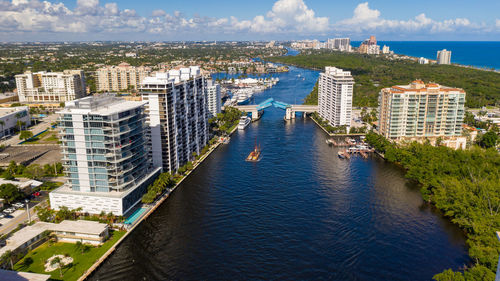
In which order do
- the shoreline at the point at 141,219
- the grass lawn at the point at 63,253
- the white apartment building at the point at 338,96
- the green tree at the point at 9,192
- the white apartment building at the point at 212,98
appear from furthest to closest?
the white apartment building at the point at 212,98 → the white apartment building at the point at 338,96 → the green tree at the point at 9,192 → the shoreline at the point at 141,219 → the grass lawn at the point at 63,253

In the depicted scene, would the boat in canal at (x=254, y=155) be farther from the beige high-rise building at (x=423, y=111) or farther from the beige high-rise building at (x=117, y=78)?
the beige high-rise building at (x=117, y=78)

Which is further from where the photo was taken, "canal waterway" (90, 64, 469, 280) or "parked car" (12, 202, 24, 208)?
"parked car" (12, 202, 24, 208)

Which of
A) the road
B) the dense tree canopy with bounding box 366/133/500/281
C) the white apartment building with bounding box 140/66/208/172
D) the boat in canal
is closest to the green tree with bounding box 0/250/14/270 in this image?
the white apartment building with bounding box 140/66/208/172

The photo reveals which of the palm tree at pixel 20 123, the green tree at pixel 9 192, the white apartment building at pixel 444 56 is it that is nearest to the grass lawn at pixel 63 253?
the green tree at pixel 9 192

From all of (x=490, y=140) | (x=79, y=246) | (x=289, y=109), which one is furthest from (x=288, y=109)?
(x=79, y=246)

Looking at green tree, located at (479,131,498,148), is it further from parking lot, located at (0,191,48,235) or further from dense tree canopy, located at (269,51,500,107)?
parking lot, located at (0,191,48,235)

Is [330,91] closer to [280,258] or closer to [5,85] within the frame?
[280,258]

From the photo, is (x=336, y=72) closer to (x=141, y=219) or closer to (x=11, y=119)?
(x=141, y=219)
